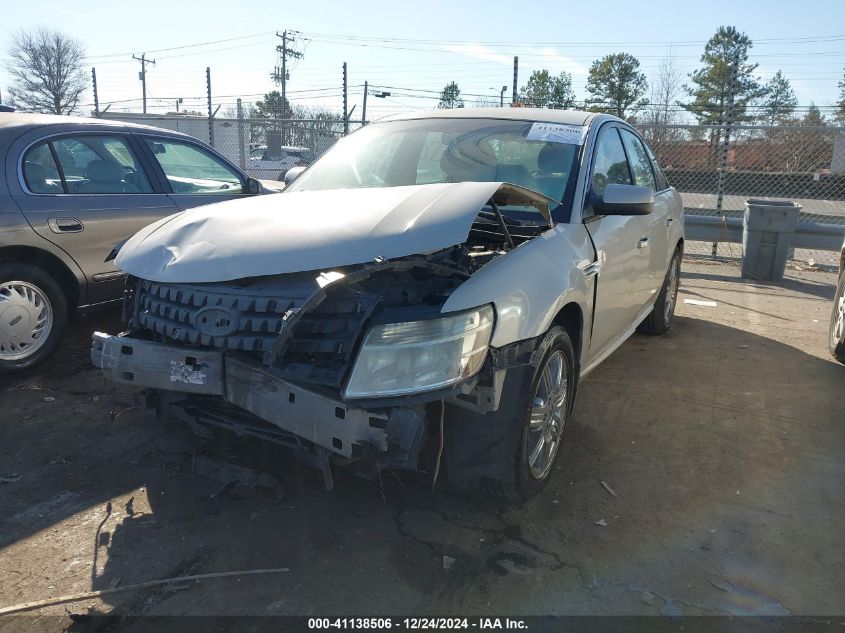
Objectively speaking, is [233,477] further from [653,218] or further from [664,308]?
[664,308]

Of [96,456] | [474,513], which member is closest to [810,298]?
[474,513]

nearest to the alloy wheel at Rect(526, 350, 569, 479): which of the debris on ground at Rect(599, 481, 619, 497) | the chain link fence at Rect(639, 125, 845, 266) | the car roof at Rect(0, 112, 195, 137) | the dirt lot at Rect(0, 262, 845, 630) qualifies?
the dirt lot at Rect(0, 262, 845, 630)

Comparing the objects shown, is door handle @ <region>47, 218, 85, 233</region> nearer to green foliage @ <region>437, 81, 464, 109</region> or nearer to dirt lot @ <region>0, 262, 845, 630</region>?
dirt lot @ <region>0, 262, 845, 630</region>

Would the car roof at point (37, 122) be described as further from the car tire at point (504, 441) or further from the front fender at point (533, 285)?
the car tire at point (504, 441)

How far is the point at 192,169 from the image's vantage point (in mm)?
5883

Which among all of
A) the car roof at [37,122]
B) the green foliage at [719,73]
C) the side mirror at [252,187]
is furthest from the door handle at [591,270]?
the green foliage at [719,73]

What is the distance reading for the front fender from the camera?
2666 mm

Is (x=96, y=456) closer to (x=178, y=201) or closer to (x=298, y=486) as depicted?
(x=298, y=486)

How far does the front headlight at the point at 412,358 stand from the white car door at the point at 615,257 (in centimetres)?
146

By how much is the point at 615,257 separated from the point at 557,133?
2.65ft

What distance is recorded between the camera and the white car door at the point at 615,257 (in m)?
3.80

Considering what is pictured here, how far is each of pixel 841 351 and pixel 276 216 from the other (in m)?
4.74

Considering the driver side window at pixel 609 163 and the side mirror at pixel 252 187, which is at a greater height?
the driver side window at pixel 609 163

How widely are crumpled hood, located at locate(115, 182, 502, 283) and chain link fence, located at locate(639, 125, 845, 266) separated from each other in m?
8.83
